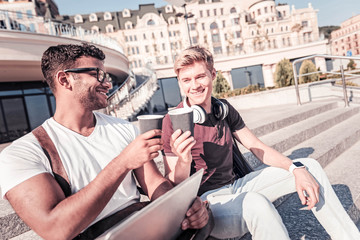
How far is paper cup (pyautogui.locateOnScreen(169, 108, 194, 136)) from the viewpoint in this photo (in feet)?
3.76

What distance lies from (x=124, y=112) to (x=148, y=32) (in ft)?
116

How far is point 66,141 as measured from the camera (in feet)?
4.55

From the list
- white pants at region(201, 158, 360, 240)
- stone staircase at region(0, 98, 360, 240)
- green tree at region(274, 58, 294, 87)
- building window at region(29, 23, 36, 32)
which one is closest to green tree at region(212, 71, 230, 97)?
green tree at region(274, 58, 294, 87)

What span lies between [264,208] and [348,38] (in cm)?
8985

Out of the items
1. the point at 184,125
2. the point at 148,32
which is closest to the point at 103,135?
the point at 184,125

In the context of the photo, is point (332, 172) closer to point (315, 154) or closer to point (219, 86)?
point (315, 154)

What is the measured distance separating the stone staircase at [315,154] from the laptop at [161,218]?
3.89 ft

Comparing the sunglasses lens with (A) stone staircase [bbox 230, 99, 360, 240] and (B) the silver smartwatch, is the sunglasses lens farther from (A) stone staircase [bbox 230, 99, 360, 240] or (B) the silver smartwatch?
(A) stone staircase [bbox 230, 99, 360, 240]

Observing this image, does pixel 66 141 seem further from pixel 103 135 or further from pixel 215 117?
pixel 215 117

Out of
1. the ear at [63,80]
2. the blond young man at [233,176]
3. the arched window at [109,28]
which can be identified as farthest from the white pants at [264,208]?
the arched window at [109,28]

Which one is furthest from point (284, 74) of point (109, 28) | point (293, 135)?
point (109, 28)

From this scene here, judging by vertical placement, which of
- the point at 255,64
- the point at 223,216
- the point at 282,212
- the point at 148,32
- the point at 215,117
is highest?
the point at 148,32

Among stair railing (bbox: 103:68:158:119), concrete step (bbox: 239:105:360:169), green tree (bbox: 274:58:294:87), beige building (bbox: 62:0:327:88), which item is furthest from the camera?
beige building (bbox: 62:0:327:88)

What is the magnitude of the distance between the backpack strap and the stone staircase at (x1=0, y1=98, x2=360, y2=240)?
1.11 metres
